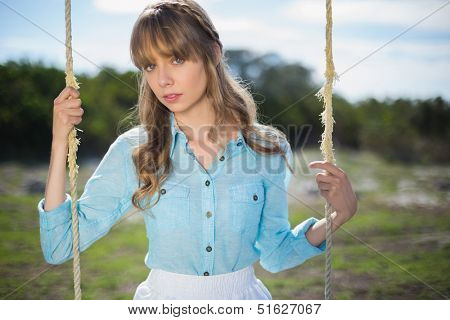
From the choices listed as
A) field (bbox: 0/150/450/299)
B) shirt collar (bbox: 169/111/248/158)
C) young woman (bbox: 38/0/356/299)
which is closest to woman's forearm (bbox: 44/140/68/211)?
young woman (bbox: 38/0/356/299)

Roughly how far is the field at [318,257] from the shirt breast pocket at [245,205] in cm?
84

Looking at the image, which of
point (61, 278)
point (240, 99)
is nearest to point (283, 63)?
point (61, 278)

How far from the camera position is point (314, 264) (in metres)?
3.67

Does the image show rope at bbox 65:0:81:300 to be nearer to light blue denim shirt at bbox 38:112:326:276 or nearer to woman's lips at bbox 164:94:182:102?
light blue denim shirt at bbox 38:112:326:276

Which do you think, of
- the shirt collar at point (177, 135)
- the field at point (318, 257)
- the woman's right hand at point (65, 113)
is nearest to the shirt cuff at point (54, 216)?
the woman's right hand at point (65, 113)

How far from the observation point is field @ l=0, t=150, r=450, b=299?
3121mm

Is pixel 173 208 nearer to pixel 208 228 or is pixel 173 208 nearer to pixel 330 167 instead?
pixel 208 228

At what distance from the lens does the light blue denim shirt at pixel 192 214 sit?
1.32 meters

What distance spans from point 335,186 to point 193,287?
0.41 m

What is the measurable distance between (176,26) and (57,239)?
0.56m

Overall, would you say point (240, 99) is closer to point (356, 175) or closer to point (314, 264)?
point (314, 264)

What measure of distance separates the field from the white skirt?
91 centimetres

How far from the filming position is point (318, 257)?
3879 mm

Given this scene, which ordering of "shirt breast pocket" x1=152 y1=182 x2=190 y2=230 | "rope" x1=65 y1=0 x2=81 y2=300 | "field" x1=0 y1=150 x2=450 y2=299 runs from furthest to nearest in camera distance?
"field" x1=0 y1=150 x2=450 y2=299
"shirt breast pocket" x1=152 y1=182 x2=190 y2=230
"rope" x1=65 y1=0 x2=81 y2=300
